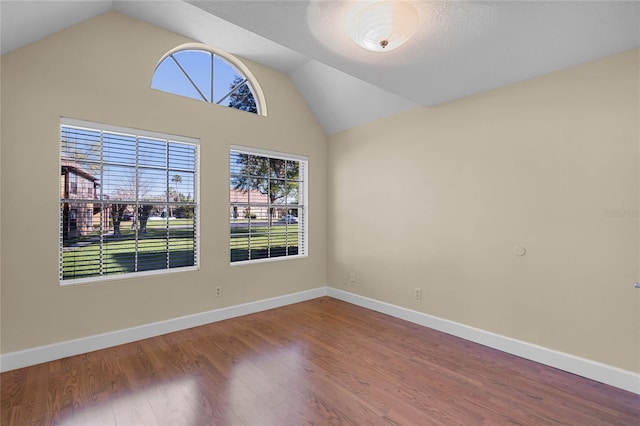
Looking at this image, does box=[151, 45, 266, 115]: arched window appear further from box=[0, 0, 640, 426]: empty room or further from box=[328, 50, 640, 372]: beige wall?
box=[328, 50, 640, 372]: beige wall

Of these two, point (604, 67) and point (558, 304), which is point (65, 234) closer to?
point (558, 304)

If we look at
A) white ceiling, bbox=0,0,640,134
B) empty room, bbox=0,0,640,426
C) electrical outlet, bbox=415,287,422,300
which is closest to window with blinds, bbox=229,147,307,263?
empty room, bbox=0,0,640,426

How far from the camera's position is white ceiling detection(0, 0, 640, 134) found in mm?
1753

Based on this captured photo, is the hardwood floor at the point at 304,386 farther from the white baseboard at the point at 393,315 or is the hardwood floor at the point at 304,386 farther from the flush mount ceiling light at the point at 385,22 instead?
the flush mount ceiling light at the point at 385,22

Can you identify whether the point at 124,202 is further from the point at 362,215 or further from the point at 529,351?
the point at 529,351

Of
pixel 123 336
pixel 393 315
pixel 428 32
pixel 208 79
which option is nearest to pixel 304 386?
pixel 393 315

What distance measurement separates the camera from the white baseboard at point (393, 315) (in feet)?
7.61

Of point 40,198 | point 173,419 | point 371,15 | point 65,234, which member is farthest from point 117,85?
point 173,419

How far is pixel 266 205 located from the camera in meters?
4.23

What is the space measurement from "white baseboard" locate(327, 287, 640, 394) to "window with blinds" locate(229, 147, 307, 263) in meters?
1.65

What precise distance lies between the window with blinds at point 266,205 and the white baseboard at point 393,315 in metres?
0.71

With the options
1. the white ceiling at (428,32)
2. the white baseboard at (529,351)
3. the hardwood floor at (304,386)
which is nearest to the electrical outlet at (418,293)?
the white baseboard at (529,351)

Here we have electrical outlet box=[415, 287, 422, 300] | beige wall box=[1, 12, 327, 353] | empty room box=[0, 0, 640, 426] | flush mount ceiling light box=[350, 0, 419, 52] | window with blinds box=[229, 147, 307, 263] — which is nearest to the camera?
flush mount ceiling light box=[350, 0, 419, 52]

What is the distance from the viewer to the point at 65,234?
2.78 metres
